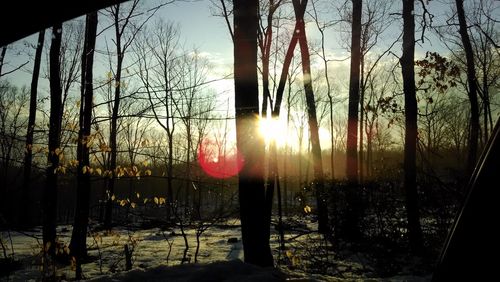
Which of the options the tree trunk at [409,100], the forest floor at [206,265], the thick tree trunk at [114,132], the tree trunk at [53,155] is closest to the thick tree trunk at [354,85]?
the tree trunk at [409,100]

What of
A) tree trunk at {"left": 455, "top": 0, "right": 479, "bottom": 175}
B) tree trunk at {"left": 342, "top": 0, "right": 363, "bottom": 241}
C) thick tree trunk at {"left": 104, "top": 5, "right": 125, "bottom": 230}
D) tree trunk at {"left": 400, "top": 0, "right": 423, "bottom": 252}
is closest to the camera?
thick tree trunk at {"left": 104, "top": 5, "right": 125, "bottom": 230}

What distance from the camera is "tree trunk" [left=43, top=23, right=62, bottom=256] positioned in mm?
7043

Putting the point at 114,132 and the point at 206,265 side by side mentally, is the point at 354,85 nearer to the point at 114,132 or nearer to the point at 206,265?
the point at 114,132

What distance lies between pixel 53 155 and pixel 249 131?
4.78 metres

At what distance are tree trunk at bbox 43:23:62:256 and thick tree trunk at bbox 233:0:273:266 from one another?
2668mm

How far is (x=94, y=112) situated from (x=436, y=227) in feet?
29.1

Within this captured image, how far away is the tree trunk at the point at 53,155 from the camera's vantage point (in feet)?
23.1

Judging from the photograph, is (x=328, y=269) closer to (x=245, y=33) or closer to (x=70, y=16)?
(x=245, y=33)

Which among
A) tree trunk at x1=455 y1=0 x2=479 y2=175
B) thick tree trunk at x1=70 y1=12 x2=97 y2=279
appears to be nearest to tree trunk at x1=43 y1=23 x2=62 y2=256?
thick tree trunk at x1=70 y1=12 x2=97 y2=279

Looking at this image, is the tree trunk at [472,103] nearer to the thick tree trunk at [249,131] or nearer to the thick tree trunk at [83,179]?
the thick tree trunk at [249,131]

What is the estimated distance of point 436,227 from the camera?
34.5ft

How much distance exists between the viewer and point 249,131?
18.0ft

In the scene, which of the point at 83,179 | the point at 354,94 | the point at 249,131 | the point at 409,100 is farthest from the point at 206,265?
the point at 354,94

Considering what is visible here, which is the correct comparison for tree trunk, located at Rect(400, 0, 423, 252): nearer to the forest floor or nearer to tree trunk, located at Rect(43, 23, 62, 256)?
the forest floor
